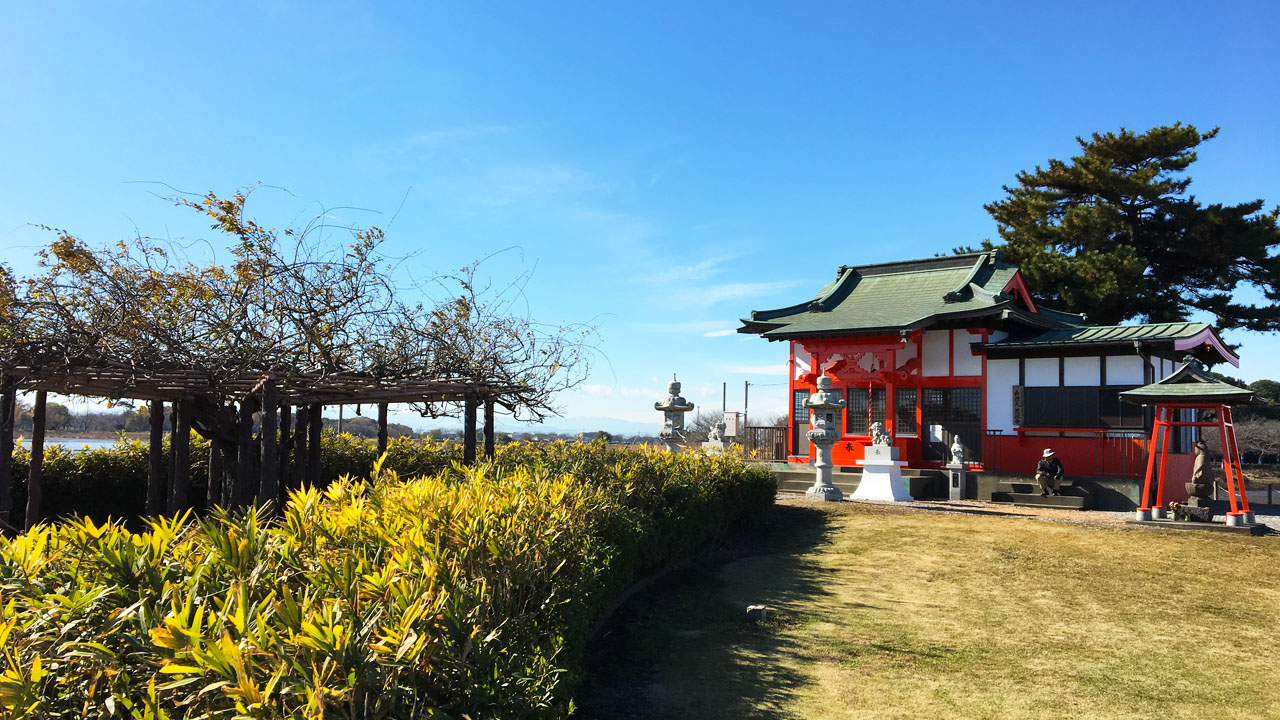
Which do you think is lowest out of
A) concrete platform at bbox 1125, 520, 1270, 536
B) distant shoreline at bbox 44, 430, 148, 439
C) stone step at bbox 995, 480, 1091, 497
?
concrete platform at bbox 1125, 520, 1270, 536

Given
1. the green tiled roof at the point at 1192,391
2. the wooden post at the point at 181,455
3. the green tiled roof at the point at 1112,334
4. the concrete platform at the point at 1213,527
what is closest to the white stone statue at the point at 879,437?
the green tiled roof at the point at 1112,334

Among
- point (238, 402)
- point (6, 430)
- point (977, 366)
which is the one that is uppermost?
point (977, 366)

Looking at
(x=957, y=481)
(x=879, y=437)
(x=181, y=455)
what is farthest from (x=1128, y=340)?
(x=181, y=455)

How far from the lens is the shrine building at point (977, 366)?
18.2 m

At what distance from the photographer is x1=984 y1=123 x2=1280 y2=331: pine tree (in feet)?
83.7

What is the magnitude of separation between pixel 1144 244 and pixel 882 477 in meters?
16.6

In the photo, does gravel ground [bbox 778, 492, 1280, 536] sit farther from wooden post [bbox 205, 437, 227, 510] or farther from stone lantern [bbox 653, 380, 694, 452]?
wooden post [bbox 205, 437, 227, 510]

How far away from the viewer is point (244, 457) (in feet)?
31.4

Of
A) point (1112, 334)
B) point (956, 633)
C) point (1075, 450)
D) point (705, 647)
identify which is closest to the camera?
point (705, 647)

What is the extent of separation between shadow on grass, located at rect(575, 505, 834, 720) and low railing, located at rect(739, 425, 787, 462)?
13.5 metres

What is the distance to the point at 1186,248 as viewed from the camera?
2619 centimetres

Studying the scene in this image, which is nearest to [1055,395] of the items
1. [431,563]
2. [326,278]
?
[326,278]

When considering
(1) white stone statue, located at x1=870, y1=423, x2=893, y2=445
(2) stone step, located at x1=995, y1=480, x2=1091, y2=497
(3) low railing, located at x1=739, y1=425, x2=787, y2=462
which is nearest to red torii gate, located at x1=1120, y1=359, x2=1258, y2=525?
(2) stone step, located at x1=995, y1=480, x2=1091, y2=497

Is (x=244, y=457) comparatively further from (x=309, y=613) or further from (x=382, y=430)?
(x=309, y=613)
